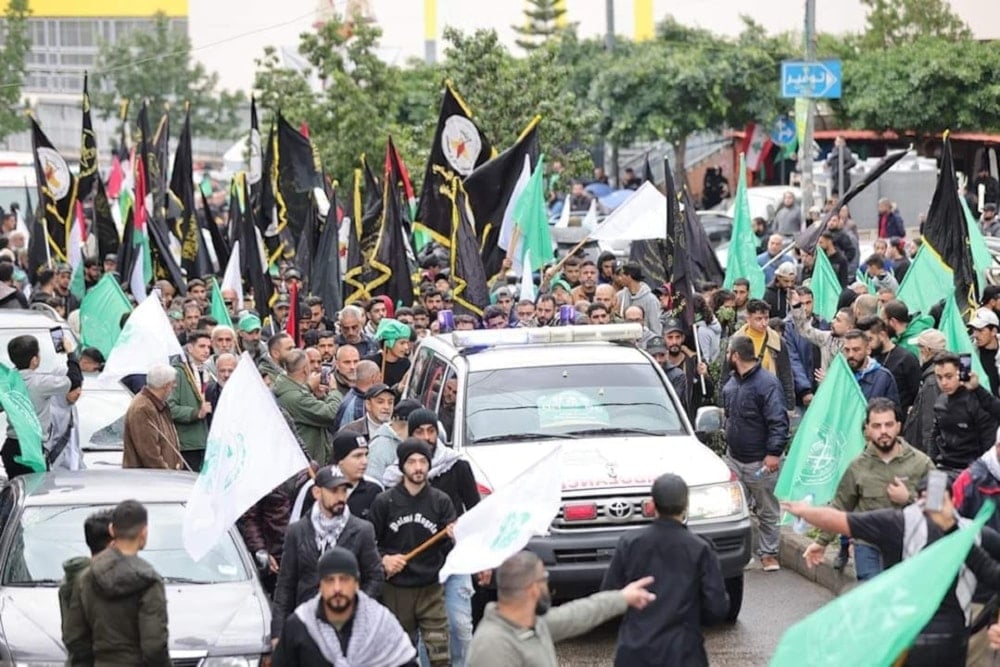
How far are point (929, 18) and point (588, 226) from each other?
20194mm

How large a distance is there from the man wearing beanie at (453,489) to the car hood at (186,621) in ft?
3.39

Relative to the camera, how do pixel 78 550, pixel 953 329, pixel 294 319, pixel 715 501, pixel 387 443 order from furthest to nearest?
pixel 294 319, pixel 953 329, pixel 715 501, pixel 387 443, pixel 78 550

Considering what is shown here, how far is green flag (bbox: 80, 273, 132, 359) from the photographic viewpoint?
663 inches

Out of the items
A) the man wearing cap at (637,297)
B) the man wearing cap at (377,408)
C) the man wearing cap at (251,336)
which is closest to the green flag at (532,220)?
the man wearing cap at (637,297)

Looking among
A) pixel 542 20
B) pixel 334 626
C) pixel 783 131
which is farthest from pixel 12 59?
pixel 334 626

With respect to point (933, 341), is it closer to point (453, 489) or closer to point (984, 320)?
point (984, 320)

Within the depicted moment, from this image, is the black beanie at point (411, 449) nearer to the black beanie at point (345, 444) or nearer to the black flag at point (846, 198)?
the black beanie at point (345, 444)

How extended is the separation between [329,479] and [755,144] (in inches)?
1479

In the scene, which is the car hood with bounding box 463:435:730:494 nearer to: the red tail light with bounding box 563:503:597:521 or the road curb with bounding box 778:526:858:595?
the red tail light with bounding box 563:503:597:521

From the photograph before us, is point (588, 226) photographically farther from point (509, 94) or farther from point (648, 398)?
point (648, 398)

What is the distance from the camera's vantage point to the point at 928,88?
37844mm

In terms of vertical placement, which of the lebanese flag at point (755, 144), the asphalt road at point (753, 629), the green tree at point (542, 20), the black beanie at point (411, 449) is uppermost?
the green tree at point (542, 20)

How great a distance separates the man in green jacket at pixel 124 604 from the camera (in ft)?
27.2

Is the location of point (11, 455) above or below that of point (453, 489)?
below
